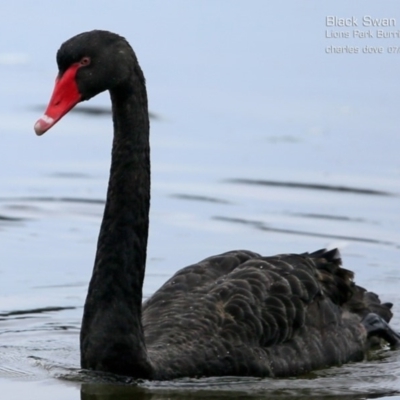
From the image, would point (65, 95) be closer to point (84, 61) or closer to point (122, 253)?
point (84, 61)

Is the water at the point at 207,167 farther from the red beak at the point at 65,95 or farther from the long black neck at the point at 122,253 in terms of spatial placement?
the red beak at the point at 65,95

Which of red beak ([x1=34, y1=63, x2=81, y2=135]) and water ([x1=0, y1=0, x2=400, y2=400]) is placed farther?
water ([x1=0, y1=0, x2=400, y2=400])

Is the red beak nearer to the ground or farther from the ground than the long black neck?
farther from the ground

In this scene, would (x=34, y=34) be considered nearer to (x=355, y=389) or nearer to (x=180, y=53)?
(x=180, y=53)

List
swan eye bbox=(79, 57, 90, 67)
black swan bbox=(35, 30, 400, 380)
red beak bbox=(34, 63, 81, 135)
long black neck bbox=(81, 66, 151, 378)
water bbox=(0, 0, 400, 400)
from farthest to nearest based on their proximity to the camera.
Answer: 1. water bbox=(0, 0, 400, 400)
2. long black neck bbox=(81, 66, 151, 378)
3. black swan bbox=(35, 30, 400, 380)
4. swan eye bbox=(79, 57, 90, 67)
5. red beak bbox=(34, 63, 81, 135)

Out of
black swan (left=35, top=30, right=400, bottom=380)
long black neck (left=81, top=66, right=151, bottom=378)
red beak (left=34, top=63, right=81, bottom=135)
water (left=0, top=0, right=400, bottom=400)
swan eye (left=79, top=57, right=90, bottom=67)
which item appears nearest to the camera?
red beak (left=34, top=63, right=81, bottom=135)

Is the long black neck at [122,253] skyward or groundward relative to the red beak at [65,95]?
groundward

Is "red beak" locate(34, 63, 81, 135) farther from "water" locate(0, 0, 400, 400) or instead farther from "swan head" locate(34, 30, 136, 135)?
"water" locate(0, 0, 400, 400)

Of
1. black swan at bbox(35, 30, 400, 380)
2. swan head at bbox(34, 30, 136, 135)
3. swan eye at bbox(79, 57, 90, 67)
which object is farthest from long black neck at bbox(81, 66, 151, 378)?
swan eye at bbox(79, 57, 90, 67)

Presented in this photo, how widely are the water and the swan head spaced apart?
1.37 meters

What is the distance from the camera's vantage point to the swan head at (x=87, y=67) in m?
6.41

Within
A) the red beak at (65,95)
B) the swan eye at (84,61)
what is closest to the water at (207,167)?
the red beak at (65,95)

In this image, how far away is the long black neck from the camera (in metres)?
6.73

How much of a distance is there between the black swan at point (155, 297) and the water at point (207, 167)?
0.40 feet
